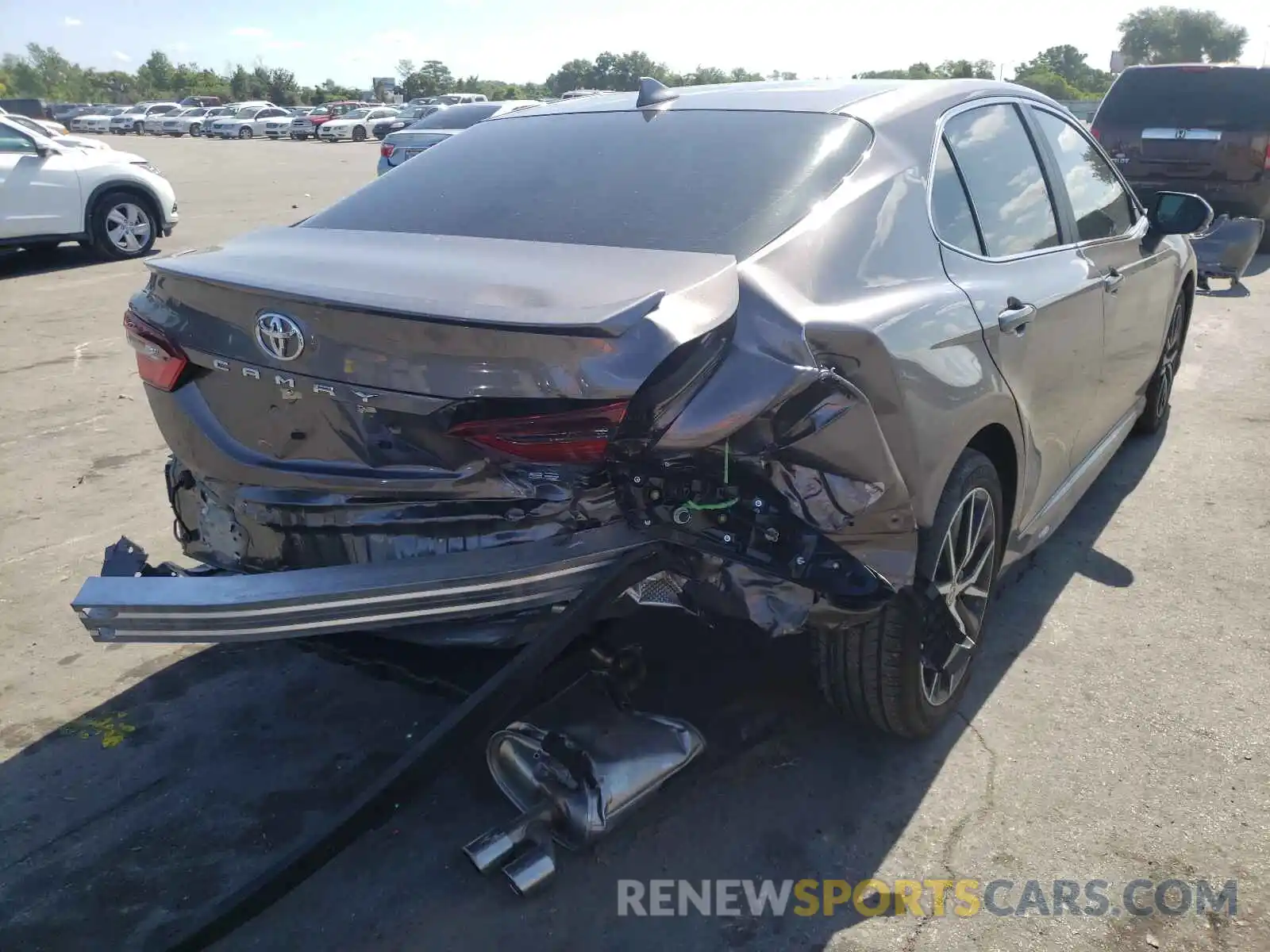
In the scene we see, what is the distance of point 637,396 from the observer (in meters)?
2.12

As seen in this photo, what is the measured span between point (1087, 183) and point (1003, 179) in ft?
2.90

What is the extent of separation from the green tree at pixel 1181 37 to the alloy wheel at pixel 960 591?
321 feet

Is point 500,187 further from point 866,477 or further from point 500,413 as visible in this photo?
point 866,477

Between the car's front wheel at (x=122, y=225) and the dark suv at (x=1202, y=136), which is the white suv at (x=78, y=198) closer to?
the car's front wheel at (x=122, y=225)

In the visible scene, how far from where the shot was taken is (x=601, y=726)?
2.74 meters

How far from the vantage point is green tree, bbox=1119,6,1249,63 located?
3403 inches

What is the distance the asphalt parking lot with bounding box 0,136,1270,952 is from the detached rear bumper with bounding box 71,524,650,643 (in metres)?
0.70

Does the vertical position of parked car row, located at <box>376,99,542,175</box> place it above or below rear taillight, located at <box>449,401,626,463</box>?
above

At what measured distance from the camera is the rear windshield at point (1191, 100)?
1050 centimetres

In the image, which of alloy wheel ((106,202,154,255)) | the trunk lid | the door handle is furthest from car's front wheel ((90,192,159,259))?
the door handle

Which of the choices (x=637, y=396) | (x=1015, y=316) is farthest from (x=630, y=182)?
(x=1015, y=316)

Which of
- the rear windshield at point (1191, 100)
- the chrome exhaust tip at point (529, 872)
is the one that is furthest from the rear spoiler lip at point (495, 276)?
the rear windshield at point (1191, 100)

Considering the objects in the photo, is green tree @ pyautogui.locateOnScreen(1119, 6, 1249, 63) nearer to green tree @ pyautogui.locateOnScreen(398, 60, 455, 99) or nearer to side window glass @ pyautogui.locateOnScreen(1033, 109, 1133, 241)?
green tree @ pyautogui.locateOnScreen(398, 60, 455, 99)

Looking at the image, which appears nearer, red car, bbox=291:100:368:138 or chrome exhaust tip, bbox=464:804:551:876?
chrome exhaust tip, bbox=464:804:551:876
